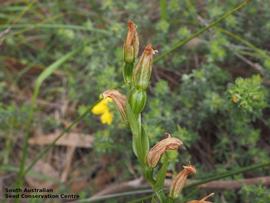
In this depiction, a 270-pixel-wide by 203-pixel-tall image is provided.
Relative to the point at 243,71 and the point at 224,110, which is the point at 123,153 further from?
the point at 243,71

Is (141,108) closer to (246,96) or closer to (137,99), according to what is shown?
(137,99)

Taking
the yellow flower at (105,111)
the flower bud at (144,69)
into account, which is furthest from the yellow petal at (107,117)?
Result: the flower bud at (144,69)

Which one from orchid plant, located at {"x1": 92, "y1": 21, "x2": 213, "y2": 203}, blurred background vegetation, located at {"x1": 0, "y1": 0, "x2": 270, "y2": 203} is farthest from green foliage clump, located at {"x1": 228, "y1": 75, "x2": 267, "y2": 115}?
orchid plant, located at {"x1": 92, "y1": 21, "x2": 213, "y2": 203}

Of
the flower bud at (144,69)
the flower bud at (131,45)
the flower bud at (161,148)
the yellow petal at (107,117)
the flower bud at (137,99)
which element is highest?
the flower bud at (131,45)

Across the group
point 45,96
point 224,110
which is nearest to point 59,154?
point 45,96

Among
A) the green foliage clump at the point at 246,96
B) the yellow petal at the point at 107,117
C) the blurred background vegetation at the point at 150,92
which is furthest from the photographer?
the yellow petal at the point at 107,117

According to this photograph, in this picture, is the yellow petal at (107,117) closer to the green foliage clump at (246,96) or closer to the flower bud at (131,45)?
the green foliage clump at (246,96)

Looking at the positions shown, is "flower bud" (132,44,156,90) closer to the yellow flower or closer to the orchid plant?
the orchid plant

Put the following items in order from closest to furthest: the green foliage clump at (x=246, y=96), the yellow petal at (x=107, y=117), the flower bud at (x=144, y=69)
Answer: the flower bud at (x=144, y=69), the green foliage clump at (x=246, y=96), the yellow petal at (x=107, y=117)
